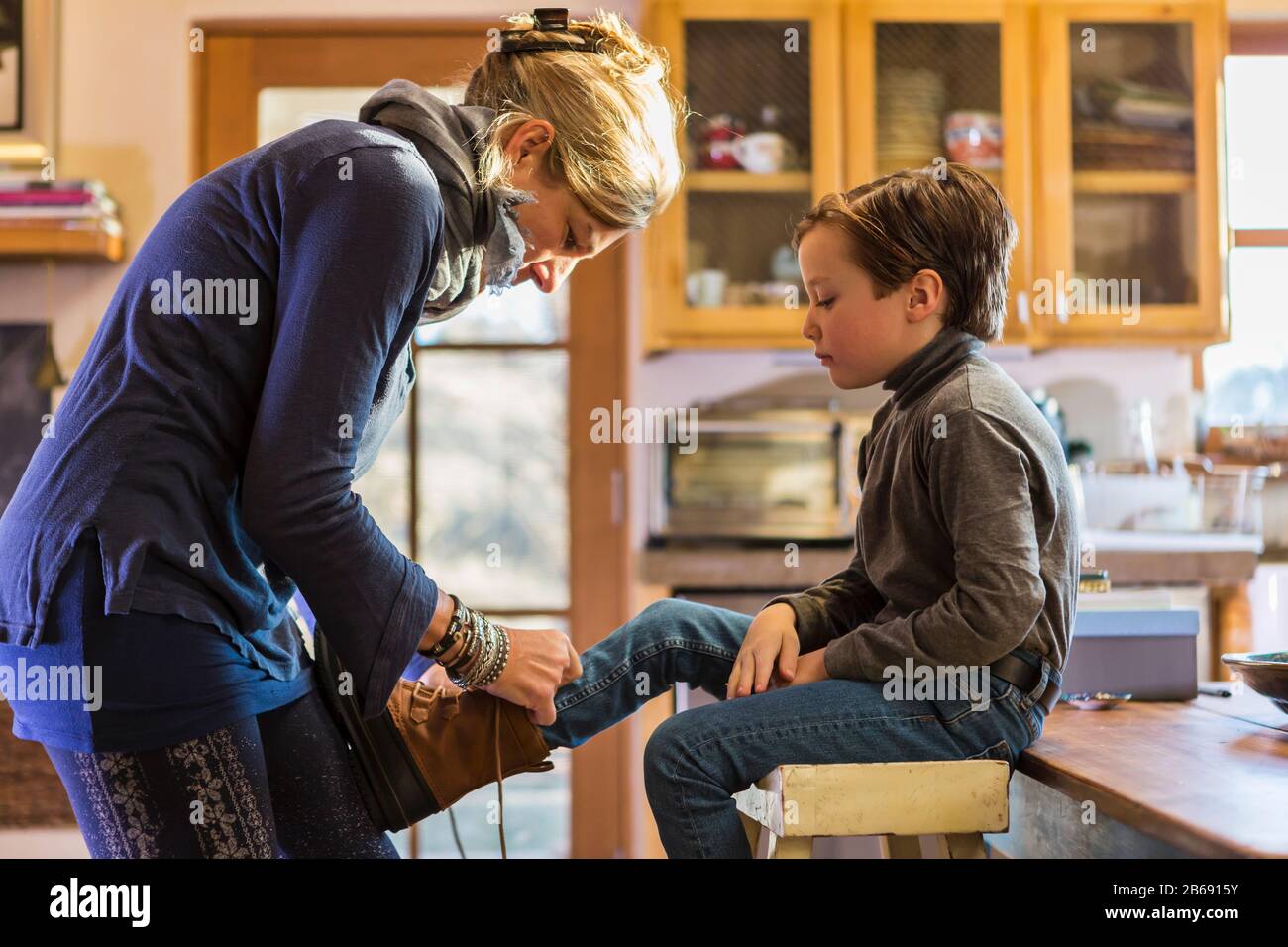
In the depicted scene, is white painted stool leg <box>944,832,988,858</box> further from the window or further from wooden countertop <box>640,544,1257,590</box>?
the window

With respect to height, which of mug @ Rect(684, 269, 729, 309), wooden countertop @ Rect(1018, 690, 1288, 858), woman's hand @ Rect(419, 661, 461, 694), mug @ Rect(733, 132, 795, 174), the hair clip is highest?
mug @ Rect(733, 132, 795, 174)

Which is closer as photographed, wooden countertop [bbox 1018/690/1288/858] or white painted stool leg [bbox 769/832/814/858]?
wooden countertop [bbox 1018/690/1288/858]

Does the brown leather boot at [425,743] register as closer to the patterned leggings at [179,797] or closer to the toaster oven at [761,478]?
the patterned leggings at [179,797]

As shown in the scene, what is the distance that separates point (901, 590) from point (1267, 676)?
1.10ft

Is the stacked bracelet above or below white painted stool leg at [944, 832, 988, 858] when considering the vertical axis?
above

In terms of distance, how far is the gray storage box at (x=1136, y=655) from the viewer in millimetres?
1279

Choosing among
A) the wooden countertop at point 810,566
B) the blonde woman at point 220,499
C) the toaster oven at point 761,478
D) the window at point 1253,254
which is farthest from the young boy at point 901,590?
the window at point 1253,254

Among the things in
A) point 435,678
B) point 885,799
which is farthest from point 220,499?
point 885,799

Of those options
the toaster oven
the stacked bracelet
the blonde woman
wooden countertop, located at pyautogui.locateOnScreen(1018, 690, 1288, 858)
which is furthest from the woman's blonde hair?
the toaster oven

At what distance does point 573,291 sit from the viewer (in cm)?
292

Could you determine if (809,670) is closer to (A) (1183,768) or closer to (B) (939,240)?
(A) (1183,768)

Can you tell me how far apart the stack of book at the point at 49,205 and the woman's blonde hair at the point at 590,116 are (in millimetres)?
1891

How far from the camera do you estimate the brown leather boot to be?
100 centimetres

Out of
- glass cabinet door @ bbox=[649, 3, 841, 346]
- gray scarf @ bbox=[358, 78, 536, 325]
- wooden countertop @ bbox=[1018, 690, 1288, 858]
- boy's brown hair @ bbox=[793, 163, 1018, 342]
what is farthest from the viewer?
glass cabinet door @ bbox=[649, 3, 841, 346]
